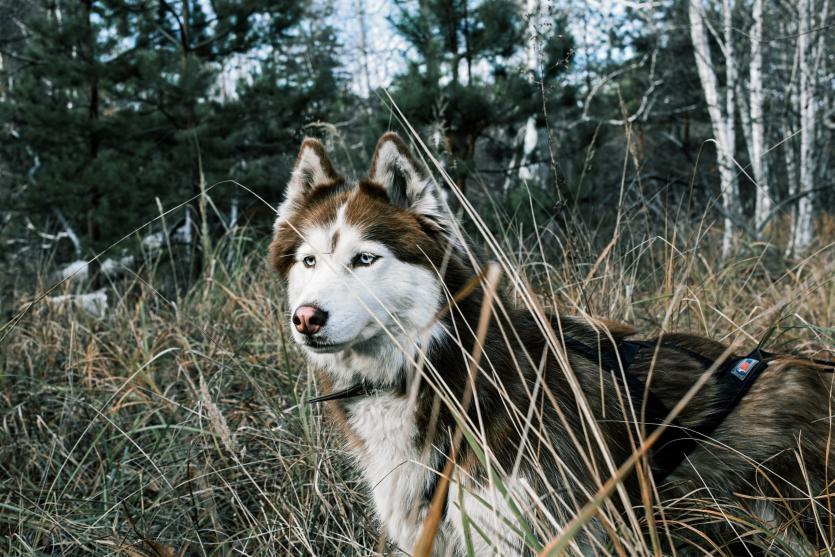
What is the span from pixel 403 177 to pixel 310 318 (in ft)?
2.27

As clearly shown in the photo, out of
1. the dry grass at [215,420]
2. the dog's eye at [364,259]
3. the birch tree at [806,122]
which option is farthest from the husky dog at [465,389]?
the birch tree at [806,122]

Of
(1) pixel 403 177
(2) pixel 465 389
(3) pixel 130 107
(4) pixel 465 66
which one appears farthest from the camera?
(3) pixel 130 107

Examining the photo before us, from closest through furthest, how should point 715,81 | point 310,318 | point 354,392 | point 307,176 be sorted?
point 310,318
point 354,392
point 307,176
point 715,81

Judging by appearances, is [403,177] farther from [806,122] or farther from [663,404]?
[806,122]

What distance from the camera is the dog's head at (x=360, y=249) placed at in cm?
174

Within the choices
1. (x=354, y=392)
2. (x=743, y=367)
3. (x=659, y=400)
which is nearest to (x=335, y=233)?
(x=354, y=392)

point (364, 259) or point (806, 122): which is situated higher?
point (806, 122)

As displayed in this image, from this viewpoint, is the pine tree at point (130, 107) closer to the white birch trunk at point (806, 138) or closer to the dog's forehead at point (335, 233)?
the dog's forehead at point (335, 233)

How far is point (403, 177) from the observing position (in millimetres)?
2111

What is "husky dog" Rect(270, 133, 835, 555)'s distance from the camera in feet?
5.40

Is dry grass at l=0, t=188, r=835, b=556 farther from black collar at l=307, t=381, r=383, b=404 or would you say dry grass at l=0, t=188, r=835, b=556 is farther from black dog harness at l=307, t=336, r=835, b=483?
black collar at l=307, t=381, r=383, b=404

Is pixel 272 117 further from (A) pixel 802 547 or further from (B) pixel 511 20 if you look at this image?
(A) pixel 802 547

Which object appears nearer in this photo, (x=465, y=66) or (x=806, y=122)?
(x=465, y=66)

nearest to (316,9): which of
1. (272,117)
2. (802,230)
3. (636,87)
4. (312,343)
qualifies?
(636,87)
